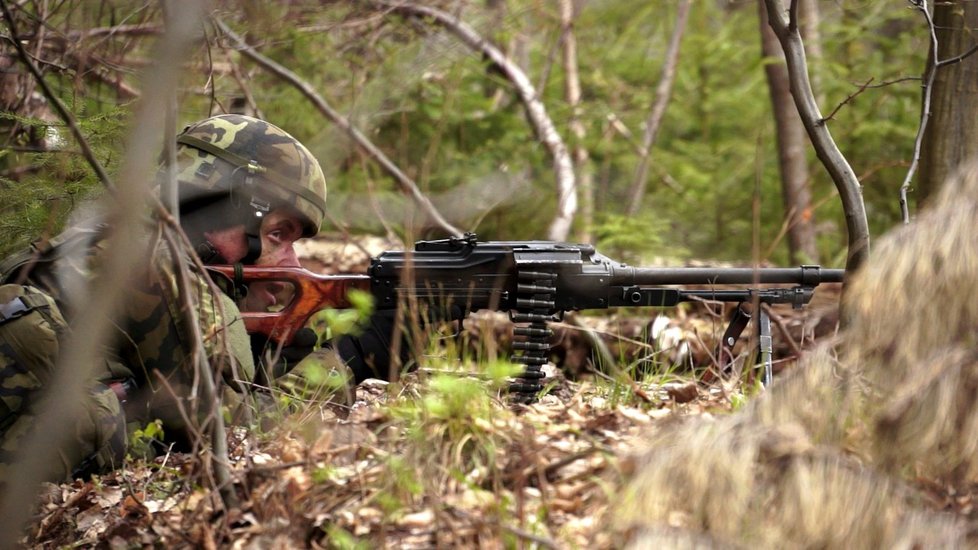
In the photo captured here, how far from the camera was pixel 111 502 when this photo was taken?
13.5 feet

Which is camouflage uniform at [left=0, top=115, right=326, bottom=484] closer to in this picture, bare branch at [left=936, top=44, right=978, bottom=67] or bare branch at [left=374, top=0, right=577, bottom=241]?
bare branch at [left=936, top=44, right=978, bottom=67]

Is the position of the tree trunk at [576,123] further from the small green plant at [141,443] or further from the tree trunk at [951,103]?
the small green plant at [141,443]

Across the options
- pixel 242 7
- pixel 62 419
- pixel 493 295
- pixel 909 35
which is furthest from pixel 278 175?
pixel 909 35

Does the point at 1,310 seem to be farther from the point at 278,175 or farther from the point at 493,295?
the point at 493,295

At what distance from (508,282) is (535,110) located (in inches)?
191

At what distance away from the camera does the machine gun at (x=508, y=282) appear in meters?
4.83

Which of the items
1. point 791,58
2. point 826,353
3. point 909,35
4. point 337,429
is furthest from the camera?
point 909,35

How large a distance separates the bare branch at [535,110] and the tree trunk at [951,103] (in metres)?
4.10

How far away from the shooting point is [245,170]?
189 inches

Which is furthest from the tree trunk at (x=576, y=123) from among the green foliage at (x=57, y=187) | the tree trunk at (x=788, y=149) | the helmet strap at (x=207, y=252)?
the green foliage at (x=57, y=187)

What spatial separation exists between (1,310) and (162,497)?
963 millimetres

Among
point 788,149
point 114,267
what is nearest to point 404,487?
point 114,267

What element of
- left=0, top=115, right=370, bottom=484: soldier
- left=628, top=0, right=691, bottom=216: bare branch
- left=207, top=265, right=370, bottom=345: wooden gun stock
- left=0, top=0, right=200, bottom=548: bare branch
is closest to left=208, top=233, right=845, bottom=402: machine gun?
left=207, top=265, right=370, bottom=345: wooden gun stock

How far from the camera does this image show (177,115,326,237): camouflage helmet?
4727 millimetres
